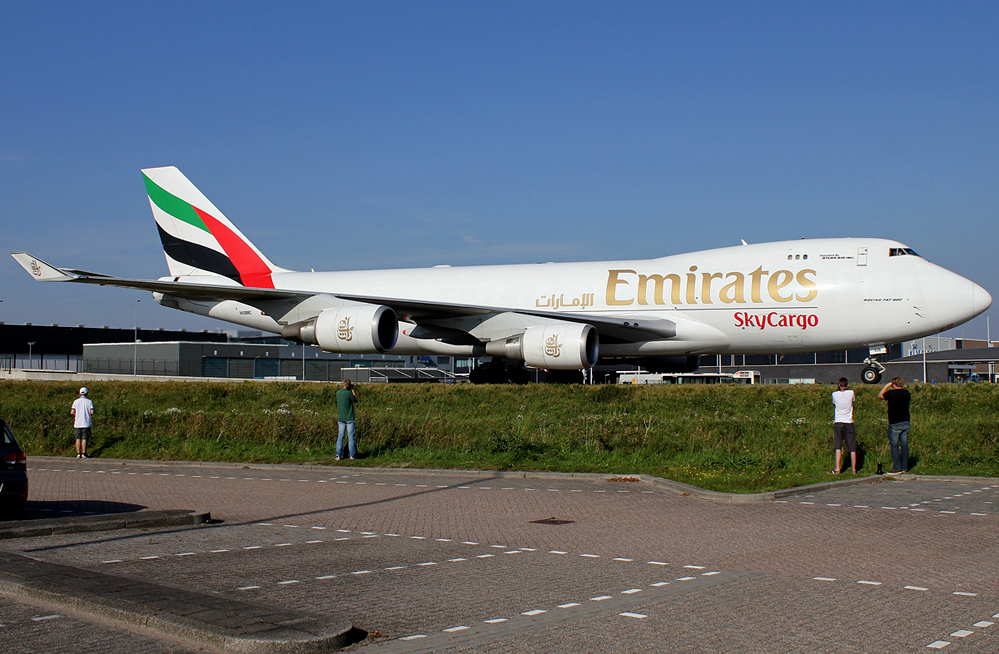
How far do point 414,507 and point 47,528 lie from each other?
450cm

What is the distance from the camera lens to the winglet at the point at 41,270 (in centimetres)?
2423

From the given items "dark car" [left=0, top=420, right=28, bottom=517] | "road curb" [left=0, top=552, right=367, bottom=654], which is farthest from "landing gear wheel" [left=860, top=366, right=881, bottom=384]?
"road curb" [left=0, top=552, right=367, bottom=654]

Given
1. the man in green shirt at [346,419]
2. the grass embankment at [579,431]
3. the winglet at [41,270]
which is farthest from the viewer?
the winglet at [41,270]

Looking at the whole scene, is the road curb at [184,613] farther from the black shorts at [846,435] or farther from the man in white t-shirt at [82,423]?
the man in white t-shirt at [82,423]

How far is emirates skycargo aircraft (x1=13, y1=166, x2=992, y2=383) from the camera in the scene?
25.2m

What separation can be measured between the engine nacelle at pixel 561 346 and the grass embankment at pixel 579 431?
2.53ft

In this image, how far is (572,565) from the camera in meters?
7.91

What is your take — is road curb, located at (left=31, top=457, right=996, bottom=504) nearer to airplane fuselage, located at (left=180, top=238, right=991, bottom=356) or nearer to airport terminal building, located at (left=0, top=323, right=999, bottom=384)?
airplane fuselage, located at (left=180, top=238, right=991, bottom=356)

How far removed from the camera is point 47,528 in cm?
929

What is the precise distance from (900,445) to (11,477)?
12.9m

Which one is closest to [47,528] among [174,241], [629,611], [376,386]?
[629,611]

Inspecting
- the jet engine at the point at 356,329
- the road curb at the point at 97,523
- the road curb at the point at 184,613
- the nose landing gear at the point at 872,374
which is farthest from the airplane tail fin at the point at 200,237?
the road curb at the point at 184,613

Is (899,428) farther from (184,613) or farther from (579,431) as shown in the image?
(184,613)

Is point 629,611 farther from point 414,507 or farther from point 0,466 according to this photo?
point 0,466
